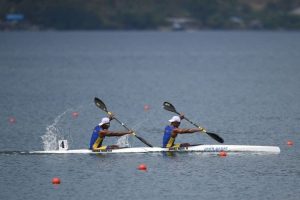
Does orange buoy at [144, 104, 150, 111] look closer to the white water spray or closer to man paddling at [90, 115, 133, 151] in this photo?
the white water spray

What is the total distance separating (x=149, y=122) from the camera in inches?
2186

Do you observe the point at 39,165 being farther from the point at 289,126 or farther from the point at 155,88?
the point at 155,88

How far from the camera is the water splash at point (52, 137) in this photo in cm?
4419

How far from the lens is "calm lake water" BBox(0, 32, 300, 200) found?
37062 mm

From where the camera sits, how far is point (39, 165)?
133 ft

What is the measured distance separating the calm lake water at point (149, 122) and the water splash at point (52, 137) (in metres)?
0.07

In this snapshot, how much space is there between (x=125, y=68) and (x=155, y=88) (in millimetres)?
28212

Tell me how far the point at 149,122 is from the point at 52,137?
1046 centimetres

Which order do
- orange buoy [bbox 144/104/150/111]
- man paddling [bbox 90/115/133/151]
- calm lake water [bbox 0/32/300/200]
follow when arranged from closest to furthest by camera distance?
calm lake water [bbox 0/32/300/200]
man paddling [bbox 90/115/133/151]
orange buoy [bbox 144/104/150/111]

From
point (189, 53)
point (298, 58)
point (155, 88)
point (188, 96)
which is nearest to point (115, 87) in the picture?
point (155, 88)

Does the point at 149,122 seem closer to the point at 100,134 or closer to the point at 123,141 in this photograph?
the point at 123,141

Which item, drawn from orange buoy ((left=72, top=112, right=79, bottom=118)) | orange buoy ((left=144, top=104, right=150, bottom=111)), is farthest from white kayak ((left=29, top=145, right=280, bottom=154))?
orange buoy ((left=144, top=104, right=150, bottom=111))

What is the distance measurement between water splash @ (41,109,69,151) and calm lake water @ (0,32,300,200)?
0.07 metres

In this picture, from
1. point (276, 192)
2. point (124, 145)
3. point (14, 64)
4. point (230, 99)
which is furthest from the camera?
point (14, 64)
